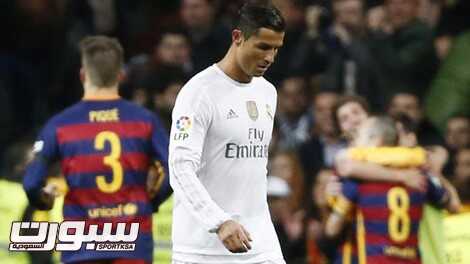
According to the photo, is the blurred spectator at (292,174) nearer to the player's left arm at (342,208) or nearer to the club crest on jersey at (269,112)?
the player's left arm at (342,208)

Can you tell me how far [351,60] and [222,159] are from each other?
6954 millimetres

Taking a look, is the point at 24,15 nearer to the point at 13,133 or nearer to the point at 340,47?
the point at 13,133

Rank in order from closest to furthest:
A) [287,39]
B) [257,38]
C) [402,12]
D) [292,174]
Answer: [257,38], [292,174], [402,12], [287,39]

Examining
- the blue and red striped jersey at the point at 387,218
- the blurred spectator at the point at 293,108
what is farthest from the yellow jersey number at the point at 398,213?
the blurred spectator at the point at 293,108

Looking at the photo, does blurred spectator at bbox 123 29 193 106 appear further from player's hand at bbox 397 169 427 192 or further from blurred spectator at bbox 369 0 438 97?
player's hand at bbox 397 169 427 192

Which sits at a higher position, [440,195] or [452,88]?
[452,88]

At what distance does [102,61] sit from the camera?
1086 centimetres

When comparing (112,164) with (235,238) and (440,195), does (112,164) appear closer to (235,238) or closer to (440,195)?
(440,195)

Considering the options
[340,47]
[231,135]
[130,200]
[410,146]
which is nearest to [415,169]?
[410,146]

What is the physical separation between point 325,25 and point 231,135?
774 cm

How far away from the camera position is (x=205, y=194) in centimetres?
864

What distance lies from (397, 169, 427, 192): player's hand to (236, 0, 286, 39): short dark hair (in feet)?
8.24

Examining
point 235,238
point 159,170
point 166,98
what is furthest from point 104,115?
point 166,98

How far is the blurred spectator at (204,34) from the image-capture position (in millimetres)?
16203
